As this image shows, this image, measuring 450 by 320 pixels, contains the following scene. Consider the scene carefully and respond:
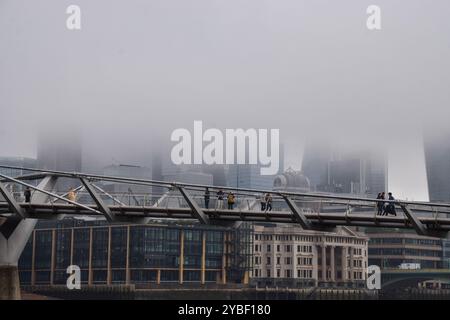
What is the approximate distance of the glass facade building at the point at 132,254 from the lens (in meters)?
135

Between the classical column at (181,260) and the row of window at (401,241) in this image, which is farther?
the row of window at (401,241)

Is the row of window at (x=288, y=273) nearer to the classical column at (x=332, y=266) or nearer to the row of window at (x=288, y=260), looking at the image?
the row of window at (x=288, y=260)

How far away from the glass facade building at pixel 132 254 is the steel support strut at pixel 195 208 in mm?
95746

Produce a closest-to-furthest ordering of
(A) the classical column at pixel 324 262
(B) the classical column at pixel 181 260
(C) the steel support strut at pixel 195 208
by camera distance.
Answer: (C) the steel support strut at pixel 195 208
(B) the classical column at pixel 181 260
(A) the classical column at pixel 324 262

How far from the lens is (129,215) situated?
41.3 m

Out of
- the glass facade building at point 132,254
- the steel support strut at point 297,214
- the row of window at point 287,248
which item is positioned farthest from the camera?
the row of window at point 287,248

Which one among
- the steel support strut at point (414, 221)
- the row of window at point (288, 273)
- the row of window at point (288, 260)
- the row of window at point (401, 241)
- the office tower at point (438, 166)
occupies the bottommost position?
the row of window at point (288, 273)

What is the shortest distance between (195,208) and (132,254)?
97358mm

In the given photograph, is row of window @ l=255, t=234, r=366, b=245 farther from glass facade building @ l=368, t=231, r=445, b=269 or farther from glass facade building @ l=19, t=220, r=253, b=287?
glass facade building @ l=19, t=220, r=253, b=287

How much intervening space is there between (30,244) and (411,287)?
5787 centimetres

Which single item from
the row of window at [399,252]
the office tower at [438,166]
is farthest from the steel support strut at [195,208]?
the office tower at [438,166]

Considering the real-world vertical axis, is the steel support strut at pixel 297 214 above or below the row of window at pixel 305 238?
below

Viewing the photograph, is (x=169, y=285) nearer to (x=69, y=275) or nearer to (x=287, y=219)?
(x=69, y=275)
